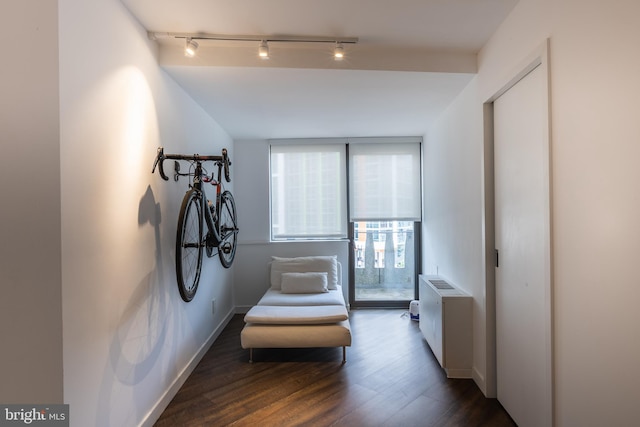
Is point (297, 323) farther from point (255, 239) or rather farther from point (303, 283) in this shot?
point (255, 239)

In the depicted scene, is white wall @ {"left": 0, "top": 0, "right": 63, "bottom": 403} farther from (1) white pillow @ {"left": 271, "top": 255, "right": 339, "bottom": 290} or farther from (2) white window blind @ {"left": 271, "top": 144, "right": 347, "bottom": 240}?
(2) white window blind @ {"left": 271, "top": 144, "right": 347, "bottom": 240}

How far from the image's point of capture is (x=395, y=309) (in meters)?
4.06

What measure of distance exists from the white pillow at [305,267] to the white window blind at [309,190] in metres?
0.48

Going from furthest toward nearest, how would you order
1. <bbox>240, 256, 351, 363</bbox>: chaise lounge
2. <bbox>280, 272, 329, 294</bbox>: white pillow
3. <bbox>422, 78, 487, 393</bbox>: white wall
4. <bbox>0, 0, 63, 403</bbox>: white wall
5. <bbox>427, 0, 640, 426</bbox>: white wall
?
<bbox>280, 272, 329, 294</bbox>: white pillow → <bbox>240, 256, 351, 363</bbox>: chaise lounge → <bbox>422, 78, 487, 393</bbox>: white wall → <bbox>0, 0, 63, 403</bbox>: white wall → <bbox>427, 0, 640, 426</bbox>: white wall

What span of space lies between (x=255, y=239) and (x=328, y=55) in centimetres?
280

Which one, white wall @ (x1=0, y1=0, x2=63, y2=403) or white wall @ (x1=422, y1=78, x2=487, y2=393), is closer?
white wall @ (x1=0, y1=0, x2=63, y2=403)

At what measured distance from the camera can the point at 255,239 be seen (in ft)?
13.5

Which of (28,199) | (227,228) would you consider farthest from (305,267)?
(28,199)

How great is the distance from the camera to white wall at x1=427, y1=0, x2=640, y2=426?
100 cm

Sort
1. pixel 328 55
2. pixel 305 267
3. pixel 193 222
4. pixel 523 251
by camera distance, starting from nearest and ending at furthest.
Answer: pixel 523 251
pixel 328 55
pixel 193 222
pixel 305 267

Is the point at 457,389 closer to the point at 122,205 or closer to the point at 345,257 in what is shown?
the point at 345,257

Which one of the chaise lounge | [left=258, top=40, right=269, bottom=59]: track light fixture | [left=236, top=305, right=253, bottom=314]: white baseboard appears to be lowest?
[left=236, top=305, right=253, bottom=314]: white baseboard

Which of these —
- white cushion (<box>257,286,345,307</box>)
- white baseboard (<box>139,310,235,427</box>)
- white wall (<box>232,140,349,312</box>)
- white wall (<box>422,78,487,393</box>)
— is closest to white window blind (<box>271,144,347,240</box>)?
white wall (<box>232,140,349,312</box>)
